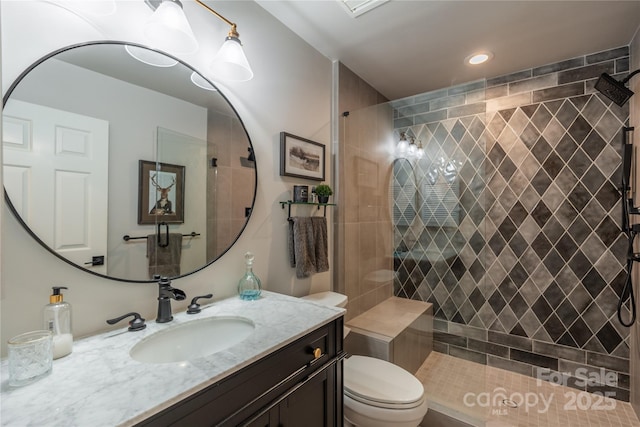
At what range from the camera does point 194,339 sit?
1.12m

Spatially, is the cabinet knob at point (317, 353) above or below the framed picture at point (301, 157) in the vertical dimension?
below

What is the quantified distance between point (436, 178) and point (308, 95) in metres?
1.33

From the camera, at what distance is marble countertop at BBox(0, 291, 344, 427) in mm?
582


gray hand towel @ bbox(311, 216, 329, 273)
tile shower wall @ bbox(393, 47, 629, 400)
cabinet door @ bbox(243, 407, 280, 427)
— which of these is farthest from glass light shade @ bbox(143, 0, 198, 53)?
tile shower wall @ bbox(393, 47, 629, 400)

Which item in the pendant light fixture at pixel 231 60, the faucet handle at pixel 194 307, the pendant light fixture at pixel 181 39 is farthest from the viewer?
the pendant light fixture at pixel 231 60

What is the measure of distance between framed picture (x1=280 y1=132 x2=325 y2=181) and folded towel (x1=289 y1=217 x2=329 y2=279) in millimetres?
304

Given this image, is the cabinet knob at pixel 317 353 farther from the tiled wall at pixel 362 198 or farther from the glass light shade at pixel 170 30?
the glass light shade at pixel 170 30

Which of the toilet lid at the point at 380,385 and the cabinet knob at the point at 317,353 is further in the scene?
the toilet lid at the point at 380,385

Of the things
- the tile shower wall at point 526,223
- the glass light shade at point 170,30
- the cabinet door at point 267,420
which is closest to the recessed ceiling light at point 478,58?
the tile shower wall at point 526,223

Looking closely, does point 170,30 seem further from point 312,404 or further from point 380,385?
point 380,385

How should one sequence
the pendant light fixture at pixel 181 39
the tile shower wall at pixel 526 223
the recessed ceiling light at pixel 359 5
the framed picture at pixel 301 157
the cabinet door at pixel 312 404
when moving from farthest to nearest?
the tile shower wall at pixel 526 223 < the framed picture at pixel 301 157 < the recessed ceiling light at pixel 359 5 < the pendant light fixture at pixel 181 39 < the cabinet door at pixel 312 404

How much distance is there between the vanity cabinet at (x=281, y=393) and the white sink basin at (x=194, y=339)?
0.75ft

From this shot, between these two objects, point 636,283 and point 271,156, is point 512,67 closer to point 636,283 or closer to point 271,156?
point 636,283

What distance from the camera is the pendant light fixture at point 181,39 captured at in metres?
1.06
